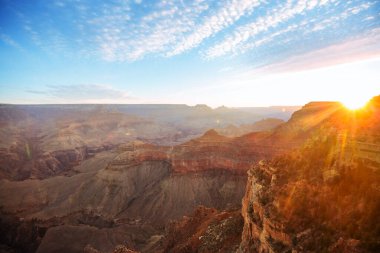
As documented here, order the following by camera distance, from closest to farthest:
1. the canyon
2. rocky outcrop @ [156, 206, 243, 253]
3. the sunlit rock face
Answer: the sunlit rock face → the canyon → rocky outcrop @ [156, 206, 243, 253]

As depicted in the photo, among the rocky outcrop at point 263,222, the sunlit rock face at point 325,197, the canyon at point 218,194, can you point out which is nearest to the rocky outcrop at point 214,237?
the canyon at point 218,194

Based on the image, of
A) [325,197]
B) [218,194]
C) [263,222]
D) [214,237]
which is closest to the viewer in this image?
[325,197]

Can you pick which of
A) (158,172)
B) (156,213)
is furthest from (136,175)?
(156,213)

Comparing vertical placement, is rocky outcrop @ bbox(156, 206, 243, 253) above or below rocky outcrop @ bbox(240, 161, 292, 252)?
below

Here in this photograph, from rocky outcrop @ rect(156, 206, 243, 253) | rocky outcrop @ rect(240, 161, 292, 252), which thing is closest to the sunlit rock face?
rocky outcrop @ rect(240, 161, 292, 252)

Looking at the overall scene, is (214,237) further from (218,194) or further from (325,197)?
(218,194)

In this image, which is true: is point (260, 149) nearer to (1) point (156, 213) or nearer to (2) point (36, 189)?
(1) point (156, 213)

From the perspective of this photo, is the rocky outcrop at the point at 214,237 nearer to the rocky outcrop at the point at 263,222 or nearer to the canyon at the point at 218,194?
the canyon at the point at 218,194

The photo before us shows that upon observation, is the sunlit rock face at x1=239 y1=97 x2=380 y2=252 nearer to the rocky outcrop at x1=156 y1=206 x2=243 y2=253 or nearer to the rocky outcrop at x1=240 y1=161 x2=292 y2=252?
the rocky outcrop at x1=240 y1=161 x2=292 y2=252

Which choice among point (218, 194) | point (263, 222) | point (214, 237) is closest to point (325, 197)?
point (263, 222)
